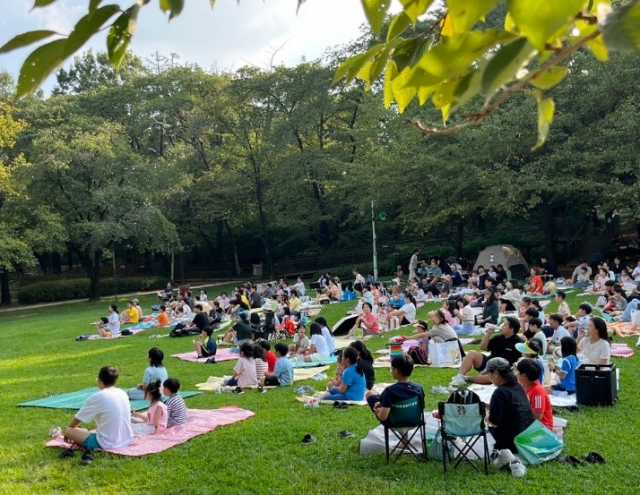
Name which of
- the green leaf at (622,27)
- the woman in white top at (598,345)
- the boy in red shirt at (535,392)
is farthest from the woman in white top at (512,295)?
the green leaf at (622,27)

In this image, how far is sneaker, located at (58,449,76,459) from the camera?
7.08 metres

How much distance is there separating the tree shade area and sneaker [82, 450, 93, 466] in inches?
345

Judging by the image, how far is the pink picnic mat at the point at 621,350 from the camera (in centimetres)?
1081

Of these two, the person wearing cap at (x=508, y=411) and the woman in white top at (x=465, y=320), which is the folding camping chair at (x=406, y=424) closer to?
the person wearing cap at (x=508, y=411)

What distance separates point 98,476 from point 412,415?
329 centimetres

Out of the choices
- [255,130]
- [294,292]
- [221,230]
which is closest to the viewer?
[294,292]

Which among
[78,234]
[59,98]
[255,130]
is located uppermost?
[59,98]

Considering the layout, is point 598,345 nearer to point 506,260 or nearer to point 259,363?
point 259,363

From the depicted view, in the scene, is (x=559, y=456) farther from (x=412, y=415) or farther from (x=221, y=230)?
(x=221, y=230)

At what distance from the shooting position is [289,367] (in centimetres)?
1064

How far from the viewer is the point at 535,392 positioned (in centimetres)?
641

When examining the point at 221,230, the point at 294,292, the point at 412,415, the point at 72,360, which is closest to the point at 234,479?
the point at 412,415

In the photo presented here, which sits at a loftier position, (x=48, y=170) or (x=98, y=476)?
(x=48, y=170)

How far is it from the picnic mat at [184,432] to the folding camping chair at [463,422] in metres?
3.26
